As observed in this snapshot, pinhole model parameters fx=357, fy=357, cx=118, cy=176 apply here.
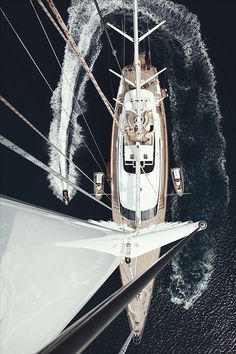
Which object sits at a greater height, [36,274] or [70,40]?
[70,40]

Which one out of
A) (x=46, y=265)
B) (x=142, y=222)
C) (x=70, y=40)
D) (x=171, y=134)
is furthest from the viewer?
(x=171, y=134)

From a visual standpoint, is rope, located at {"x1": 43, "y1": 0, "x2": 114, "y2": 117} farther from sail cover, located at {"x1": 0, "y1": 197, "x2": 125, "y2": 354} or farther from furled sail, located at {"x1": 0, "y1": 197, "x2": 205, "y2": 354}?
sail cover, located at {"x1": 0, "y1": 197, "x2": 125, "y2": 354}

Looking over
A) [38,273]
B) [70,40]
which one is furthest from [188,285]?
[38,273]

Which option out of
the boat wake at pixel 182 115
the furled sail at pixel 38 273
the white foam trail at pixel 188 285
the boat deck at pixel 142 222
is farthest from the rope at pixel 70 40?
the white foam trail at pixel 188 285

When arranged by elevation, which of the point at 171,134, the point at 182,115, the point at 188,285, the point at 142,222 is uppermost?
the point at 182,115

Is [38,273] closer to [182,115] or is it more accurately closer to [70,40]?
[70,40]

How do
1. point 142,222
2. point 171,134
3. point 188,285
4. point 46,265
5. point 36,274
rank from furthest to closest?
point 171,134 → point 188,285 → point 142,222 → point 46,265 → point 36,274

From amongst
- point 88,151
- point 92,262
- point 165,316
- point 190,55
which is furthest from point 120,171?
point 92,262

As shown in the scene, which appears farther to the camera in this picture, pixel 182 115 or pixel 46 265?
pixel 182 115
